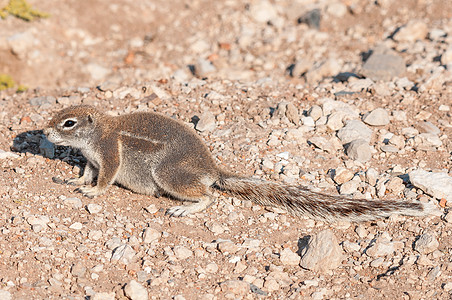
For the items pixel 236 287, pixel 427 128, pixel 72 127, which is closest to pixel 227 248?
pixel 236 287

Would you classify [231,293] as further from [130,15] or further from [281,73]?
[130,15]

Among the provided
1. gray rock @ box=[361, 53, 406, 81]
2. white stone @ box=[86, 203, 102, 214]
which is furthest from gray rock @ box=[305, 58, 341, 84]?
white stone @ box=[86, 203, 102, 214]

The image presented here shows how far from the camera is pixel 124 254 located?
5582 millimetres

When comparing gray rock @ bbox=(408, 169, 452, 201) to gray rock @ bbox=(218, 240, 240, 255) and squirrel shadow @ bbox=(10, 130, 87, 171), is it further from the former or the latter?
squirrel shadow @ bbox=(10, 130, 87, 171)

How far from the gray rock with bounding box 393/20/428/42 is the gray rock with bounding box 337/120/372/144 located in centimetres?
402

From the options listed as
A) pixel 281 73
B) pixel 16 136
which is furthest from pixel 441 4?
pixel 16 136

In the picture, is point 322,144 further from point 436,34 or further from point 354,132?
point 436,34

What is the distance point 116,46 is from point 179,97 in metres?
4.30

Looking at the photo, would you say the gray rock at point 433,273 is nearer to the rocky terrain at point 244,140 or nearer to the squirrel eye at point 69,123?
the rocky terrain at point 244,140

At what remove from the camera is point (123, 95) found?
8.90 meters

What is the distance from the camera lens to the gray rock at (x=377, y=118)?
7.90m

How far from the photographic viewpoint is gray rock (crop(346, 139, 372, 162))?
727cm

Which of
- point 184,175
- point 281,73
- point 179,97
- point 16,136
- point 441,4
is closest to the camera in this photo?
point 184,175

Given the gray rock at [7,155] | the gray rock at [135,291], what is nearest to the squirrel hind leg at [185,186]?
the gray rock at [135,291]
